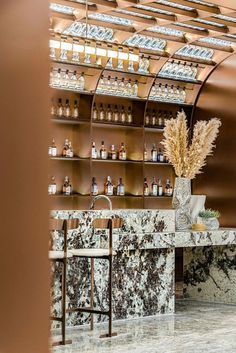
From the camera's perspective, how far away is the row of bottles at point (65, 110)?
8828mm

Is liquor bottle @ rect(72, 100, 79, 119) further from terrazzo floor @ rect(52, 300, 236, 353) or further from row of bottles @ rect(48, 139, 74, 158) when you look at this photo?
terrazzo floor @ rect(52, 300, 236, 353)

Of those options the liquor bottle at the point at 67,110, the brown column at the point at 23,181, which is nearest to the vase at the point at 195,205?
the liquor bottle at the point at 67,110

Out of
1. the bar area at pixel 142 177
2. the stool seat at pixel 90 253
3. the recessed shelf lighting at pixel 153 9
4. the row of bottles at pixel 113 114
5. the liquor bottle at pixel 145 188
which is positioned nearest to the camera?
the stool seat at pixel 90 253

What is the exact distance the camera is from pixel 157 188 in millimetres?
9883

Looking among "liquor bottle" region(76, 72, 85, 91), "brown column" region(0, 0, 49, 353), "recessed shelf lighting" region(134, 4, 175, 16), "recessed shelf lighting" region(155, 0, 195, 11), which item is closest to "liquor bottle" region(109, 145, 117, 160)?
"liquor bottle" region(76, 72, 85, 91)

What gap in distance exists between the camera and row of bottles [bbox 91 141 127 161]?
9.20 m

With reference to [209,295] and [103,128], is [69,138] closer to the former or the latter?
[103,128]

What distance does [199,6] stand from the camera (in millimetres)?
7504

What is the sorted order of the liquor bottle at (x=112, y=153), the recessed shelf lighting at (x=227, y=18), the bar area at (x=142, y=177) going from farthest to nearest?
1. the liquor bottle at (x=112, y=153)
2. the recessed shelf lighting at (x=227, y=18)
3. the bar area at (x=142, y=177)

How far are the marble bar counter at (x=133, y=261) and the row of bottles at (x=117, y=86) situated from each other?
2384 mm

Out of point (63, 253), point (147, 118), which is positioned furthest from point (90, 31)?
point (63, 253)

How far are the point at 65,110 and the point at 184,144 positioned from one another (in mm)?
1703

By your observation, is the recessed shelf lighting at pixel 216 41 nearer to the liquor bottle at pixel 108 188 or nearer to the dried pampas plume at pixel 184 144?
the dried pampas plume at pixel 184 144

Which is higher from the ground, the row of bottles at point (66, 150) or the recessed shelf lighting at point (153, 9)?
the recessed shelf lighting at point (153, 9)
